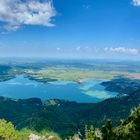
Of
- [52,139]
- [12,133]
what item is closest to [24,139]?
[12,133]

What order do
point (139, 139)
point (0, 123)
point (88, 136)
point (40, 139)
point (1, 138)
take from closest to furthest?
1. point (139, 139)
2. point (88, 136)
3. point (1, 138)
4. point (0, 123)
5. point (40, 139)

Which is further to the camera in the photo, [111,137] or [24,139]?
[24,139]

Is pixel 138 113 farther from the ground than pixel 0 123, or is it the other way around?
pixel 138 113

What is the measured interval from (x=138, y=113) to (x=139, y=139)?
4.86 meters

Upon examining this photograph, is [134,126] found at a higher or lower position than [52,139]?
higher

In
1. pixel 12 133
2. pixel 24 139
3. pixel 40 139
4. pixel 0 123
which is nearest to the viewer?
pixel 12 133

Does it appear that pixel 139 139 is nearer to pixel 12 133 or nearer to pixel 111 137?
pixel 111 137

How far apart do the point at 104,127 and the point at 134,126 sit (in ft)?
12.0

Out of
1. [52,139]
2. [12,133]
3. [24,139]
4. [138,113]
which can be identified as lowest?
[52,139]

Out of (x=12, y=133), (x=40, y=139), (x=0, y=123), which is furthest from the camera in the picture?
(x=40, y=139)

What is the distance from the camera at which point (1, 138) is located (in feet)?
251

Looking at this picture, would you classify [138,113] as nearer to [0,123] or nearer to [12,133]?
[12,133]

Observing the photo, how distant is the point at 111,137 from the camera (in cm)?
3938

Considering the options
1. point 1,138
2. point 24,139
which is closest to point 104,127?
point 1,138
